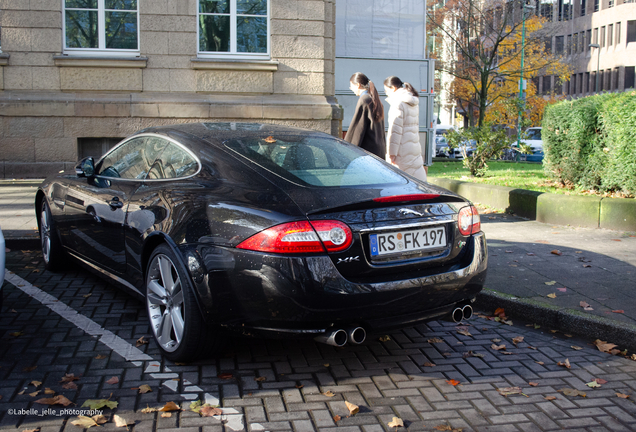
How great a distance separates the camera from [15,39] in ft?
41.9

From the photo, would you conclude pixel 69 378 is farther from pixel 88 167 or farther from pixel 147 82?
pixel 147 82

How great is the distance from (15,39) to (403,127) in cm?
885

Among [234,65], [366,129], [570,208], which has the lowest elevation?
[570,208]

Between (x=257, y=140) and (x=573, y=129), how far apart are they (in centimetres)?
732

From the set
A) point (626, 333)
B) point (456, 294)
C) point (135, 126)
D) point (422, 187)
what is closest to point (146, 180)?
point (422, 187)

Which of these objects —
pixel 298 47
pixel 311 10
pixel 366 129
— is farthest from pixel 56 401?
pixel 311 10

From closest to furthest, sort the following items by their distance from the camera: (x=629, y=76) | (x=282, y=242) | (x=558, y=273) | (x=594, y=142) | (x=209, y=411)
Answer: (x=209, y=411) → (x=282, y=242) → (x=558, y=273) → (x=594, y=142) → (x=629, y=76)

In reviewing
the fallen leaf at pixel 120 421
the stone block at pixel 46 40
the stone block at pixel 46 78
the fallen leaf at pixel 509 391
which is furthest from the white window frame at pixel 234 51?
the fallen leaf at pixel 120 421

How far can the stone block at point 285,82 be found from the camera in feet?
44.9

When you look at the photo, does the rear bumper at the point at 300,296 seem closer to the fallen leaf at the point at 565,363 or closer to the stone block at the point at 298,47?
the fallen leaf at the point at 565,363

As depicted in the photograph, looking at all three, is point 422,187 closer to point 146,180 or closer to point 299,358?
point 299,358

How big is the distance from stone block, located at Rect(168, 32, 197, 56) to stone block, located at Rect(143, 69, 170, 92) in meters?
0.46

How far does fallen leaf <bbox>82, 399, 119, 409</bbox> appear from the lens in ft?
10.6

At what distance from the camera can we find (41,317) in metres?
4.68
